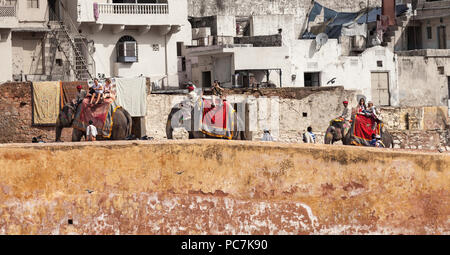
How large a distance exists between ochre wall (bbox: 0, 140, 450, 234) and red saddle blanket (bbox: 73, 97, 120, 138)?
29.2ft

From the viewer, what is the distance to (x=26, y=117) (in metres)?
28.6

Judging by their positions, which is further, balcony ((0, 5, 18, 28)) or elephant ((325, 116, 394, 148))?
balcony ((0, 5, 18, 28))

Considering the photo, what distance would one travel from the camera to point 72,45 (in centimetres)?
3328

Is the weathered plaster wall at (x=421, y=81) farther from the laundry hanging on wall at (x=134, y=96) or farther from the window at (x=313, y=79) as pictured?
the laundry hanging on wall at (x=134, y=96)

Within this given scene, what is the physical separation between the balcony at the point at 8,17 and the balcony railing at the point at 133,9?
3.28m

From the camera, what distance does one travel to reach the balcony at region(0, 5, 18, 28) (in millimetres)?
32259

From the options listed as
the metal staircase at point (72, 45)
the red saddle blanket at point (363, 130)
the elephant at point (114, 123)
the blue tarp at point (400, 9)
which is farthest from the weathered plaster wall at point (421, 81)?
the elephant at point (114, 123)

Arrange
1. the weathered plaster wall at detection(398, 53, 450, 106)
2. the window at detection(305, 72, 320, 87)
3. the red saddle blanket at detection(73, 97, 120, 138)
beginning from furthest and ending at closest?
the weathered plaster wall at detection(398, 53, 450, 106) → the window at detection(305, 72, 320, 87) → the red saddle blanket at detection(73, 97, 120, 138)

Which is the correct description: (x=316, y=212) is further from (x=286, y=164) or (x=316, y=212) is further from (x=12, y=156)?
(x=12, y=156)

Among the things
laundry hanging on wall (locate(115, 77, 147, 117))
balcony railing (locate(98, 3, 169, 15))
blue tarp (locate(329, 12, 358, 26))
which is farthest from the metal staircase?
blue tarp (locate(329, 12, 358, 26))

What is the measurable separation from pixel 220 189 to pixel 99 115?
372 inches

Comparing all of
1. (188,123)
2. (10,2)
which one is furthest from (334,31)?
(188,123)

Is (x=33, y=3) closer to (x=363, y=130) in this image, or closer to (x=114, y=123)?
(x=114, y=123)

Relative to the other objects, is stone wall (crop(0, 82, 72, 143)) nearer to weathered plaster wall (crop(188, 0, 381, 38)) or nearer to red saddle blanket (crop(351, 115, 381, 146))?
red saddle blanket (crop(351, 115, 381, 146))
